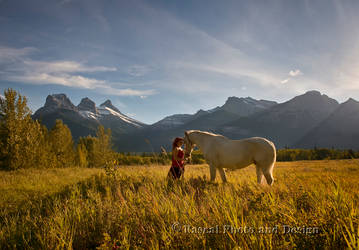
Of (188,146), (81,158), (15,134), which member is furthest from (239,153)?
(81,158)

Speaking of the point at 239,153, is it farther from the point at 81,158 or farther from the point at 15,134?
the point at 81,158

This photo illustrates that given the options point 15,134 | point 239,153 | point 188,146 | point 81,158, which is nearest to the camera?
point 239,153

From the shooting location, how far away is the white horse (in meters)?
5.44

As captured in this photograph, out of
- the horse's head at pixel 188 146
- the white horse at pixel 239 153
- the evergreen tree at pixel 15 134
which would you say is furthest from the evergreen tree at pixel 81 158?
the white horse at pixel 239 153

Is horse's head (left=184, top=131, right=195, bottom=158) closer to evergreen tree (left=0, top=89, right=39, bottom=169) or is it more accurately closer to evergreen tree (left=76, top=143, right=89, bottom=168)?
evergreen tree (left=0, top=89, right=39, bottom=169)

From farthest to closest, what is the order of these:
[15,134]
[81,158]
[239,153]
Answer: [81,158]
[15,134]
[239,153]

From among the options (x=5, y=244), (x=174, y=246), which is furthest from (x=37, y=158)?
(x=174, y=246)

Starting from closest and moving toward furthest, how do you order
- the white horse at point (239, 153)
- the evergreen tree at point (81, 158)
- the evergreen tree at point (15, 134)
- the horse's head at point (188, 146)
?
the white horse at point (239, 153) < the horse's head at point (188, 146) < the evergreen tree at point (15, 134) < the evergreen tree at point (81, 158)

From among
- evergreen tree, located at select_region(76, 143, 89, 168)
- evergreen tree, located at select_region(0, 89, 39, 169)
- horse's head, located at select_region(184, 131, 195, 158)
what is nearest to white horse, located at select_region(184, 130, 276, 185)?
horse's head, located at select_region(184, 131, 195, 158)

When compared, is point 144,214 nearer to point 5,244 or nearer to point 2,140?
point 5,244

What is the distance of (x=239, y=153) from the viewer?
5.73 m

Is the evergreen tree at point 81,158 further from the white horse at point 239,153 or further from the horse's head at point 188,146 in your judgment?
the white horse at point 239,153

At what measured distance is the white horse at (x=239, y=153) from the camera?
544 centimetres

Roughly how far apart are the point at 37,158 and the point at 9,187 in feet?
50.3
